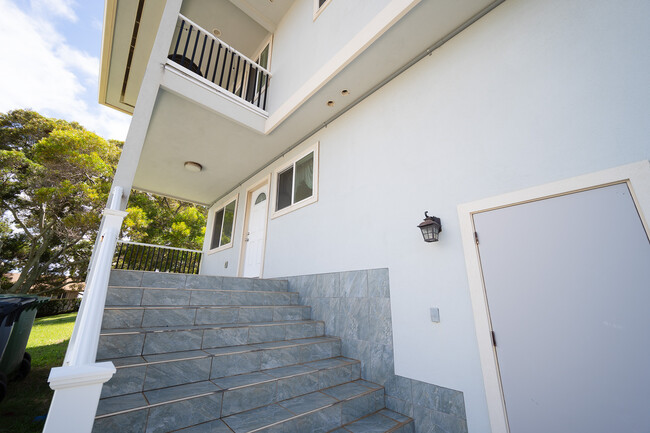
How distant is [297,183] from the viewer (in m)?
4.77

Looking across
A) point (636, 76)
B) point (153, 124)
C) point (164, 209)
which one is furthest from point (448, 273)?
point (164, 209)

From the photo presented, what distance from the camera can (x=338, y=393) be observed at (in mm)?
2457

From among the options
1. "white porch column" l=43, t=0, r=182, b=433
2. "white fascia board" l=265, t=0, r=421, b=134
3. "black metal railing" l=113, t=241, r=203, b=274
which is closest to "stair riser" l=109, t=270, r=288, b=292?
"white porch column" l=43, t=0, r=182, b=433

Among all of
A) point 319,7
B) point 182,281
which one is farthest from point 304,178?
point 319,7

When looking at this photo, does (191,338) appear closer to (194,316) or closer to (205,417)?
(194,316)

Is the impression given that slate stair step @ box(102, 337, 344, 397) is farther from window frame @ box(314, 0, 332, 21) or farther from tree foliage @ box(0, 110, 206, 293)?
tree foliage @ box(0, 110, 206, 293)

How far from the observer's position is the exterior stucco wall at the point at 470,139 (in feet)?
6.00

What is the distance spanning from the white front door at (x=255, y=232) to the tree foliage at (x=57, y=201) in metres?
5.16

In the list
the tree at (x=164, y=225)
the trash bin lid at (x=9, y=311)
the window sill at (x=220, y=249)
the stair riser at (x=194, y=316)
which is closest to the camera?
the stair riser at (x=194, y=316)

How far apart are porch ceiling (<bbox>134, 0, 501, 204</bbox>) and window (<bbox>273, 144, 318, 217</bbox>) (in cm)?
39

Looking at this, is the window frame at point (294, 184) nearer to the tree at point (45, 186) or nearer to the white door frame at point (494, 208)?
the white door frame at point (494, 208)

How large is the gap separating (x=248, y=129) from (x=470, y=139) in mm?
3348

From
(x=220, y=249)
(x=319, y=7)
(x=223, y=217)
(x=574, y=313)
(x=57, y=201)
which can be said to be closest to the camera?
(x=574, y=313)

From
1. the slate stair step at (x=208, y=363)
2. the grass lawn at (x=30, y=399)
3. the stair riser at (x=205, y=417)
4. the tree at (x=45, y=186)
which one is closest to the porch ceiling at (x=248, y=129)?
the slate stair step at (x=208, y=363)
